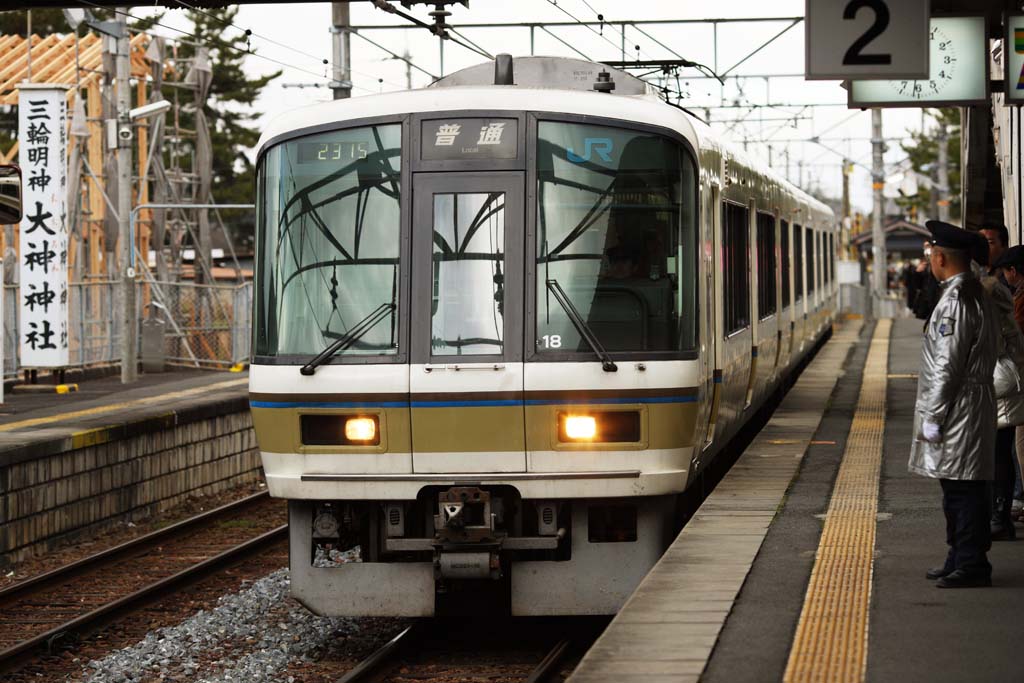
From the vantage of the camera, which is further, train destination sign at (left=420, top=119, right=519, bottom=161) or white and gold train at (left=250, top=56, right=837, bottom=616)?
train destination sign at (left=420, top=119, right=519, bottom=161)

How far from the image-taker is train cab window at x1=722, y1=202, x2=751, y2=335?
10031 millimetres

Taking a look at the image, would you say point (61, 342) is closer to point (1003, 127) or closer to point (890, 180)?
point (1003, 127)

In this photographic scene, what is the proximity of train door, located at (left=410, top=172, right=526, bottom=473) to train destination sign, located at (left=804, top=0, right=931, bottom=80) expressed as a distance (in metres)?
2.25

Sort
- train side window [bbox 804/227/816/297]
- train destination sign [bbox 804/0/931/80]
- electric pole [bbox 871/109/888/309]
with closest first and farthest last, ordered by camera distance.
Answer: train destination sign [bbox 804/0/931/80], train side window [bbox 804/227/816/297], electric pole [bbox 871/109/888/309]

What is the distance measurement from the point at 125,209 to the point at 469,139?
46.0 ft

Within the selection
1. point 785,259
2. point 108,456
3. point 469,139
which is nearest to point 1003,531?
point 469,139

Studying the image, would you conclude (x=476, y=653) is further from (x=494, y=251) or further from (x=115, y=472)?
(x=115, y=472)

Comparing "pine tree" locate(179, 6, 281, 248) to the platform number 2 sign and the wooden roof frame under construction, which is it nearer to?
the wooden roof frame under construction

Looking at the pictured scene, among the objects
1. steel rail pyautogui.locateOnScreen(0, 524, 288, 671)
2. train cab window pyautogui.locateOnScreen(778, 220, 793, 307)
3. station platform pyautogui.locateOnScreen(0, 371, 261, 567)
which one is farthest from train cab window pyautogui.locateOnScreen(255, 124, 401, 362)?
train cab window pyautogui.locateOnScreen(778, 220, 793, 307)

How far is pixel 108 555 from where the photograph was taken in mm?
12227

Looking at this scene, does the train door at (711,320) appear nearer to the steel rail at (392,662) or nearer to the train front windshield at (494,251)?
the train front windshield at (494,251)

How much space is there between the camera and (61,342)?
19562 mm

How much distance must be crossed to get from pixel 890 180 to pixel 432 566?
1312 inches

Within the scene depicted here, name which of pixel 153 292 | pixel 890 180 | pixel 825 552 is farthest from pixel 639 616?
pixel 890 180
